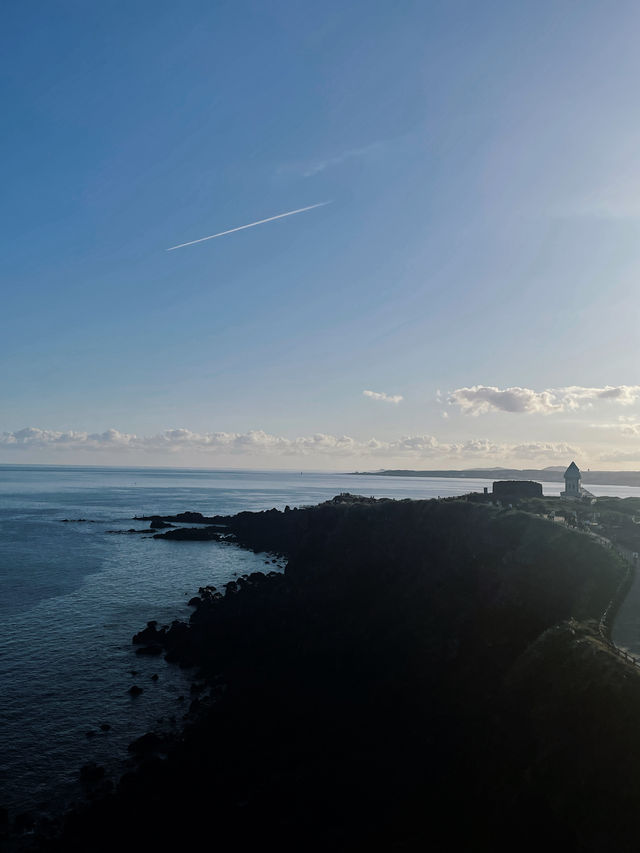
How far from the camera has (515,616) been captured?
108 ft

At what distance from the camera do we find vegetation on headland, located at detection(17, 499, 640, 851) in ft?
61.8

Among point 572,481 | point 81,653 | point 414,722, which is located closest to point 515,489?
point 572,481

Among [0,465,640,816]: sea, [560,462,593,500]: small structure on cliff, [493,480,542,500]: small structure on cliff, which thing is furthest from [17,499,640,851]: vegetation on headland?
[560,462,593,500]: small structure on cliff

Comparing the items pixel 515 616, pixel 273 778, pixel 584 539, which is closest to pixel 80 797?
pixel 273 778

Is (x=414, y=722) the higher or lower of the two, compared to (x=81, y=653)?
higher

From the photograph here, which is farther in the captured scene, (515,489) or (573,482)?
(573,482)

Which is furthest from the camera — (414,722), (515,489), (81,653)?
(515,489)

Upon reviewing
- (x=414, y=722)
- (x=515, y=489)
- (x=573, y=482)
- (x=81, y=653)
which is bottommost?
(x=81, y=653)

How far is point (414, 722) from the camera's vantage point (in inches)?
1089

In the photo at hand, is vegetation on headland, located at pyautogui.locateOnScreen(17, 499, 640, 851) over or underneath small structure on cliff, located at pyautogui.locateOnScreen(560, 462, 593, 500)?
underneath

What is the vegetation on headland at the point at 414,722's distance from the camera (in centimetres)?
1883

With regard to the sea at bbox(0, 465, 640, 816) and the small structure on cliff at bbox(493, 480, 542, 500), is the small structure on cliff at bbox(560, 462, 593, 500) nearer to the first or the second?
the small structure on cliff at bbox(493, 480, 542, 500)

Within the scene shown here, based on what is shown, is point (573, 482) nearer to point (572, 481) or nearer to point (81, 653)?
point (572, 481)

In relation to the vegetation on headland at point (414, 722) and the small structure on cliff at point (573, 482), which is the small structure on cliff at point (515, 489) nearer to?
the small structure on cliff at point (573, 482)
